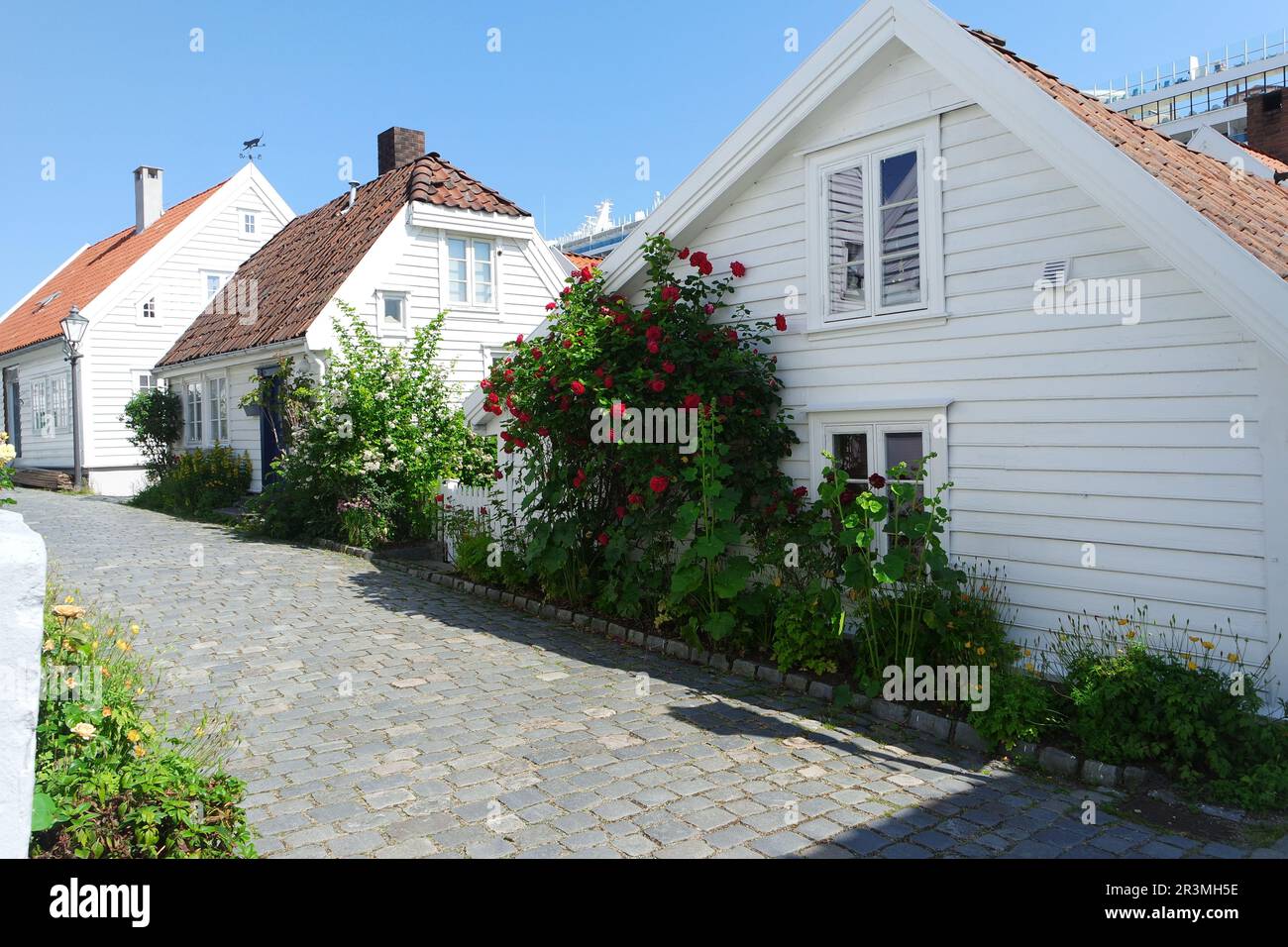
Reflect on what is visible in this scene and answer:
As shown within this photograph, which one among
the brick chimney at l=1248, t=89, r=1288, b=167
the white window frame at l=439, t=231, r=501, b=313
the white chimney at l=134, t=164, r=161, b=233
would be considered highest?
the white chimney at l=134, t=164, r=161, b=233

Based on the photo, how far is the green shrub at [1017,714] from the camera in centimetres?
608

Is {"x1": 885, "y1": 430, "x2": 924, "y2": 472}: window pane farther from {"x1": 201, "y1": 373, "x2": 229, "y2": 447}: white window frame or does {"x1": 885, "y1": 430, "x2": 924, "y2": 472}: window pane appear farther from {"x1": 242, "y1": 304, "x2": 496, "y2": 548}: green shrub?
{"x1": 201, "y1": 373, "x2": 229, "y2": 447}: white window frame

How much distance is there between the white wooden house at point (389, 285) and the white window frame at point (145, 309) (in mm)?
4398

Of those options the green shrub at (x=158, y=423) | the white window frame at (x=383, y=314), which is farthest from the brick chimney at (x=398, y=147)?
the green shrub at (x=158, y=423)

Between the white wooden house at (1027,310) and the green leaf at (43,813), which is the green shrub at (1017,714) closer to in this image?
the white wooden house at (1027,310)

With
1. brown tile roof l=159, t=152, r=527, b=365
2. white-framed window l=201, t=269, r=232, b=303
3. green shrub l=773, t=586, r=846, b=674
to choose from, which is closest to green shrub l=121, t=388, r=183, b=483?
brown tile roof l=159, t=152, r=527, b=365

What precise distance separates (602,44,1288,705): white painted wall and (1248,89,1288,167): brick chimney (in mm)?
11876

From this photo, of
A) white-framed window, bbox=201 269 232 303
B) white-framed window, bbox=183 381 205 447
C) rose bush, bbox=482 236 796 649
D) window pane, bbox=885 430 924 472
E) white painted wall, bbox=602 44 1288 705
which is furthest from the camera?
white-framed window, bbox=201 269 232 303

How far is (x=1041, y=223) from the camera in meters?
7.29

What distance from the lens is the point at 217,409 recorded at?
69.8 feet

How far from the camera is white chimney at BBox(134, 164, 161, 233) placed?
29.5 m

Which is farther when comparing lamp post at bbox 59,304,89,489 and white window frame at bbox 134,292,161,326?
white window frame at bbox 134,292,161,326
